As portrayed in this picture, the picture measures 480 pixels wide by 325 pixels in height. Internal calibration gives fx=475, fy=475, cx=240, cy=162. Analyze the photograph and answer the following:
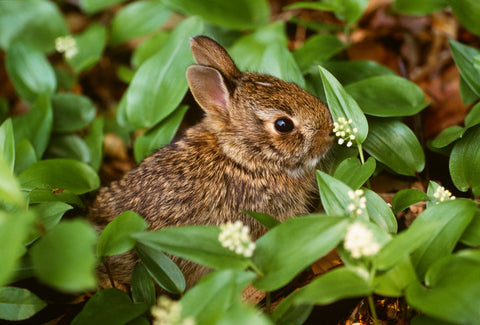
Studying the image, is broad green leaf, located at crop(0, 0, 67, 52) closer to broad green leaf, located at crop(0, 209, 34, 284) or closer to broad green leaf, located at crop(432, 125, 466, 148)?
broad green leaf, located at crop(0, 209, 34, 284)

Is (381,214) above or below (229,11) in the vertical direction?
below

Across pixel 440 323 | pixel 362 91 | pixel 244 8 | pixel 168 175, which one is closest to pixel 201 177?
pixel 168 175

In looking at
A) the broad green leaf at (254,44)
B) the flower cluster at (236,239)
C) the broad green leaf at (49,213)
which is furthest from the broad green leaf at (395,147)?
the broad green leaf at (49,213)

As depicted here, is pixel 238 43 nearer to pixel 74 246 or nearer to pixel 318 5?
pixel 318 5

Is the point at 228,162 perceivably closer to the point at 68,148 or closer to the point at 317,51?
the point at 317,51

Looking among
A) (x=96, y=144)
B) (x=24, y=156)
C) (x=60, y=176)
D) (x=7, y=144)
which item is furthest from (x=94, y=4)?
(x=7, y=144)

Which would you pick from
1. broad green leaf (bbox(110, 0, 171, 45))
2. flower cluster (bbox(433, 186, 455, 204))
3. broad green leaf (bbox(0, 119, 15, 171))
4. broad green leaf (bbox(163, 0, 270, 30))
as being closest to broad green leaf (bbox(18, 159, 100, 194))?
broad green leaf (bbox(0, 119, 15, 171))
